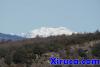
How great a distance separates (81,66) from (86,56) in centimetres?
251

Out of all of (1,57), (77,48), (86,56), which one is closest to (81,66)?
(86,56)

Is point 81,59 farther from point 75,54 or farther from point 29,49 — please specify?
point 29,49

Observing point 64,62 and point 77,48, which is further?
point 77,48

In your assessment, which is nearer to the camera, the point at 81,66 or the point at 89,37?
the point at 81,66

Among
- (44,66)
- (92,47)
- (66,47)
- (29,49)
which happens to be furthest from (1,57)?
(92,47)

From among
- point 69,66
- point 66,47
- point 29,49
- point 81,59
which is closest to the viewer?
point 69,66

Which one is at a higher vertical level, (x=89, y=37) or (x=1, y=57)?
(x=89, y=37)

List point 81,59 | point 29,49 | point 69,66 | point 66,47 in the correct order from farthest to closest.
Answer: point 66,47 < point 29,49 < point 81,59 < point 69,66

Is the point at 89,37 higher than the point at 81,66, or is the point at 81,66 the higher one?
the point at 89,37

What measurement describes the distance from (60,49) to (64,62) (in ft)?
12.0

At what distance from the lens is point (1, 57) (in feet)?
81.1

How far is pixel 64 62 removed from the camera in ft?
73.5

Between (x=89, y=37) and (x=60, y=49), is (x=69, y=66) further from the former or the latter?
(x=89, y=37)

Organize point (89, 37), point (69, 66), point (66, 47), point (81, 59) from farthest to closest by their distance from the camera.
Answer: point (89, 37) → point (66, 47) → point (81, 59) → point (69, 66)
